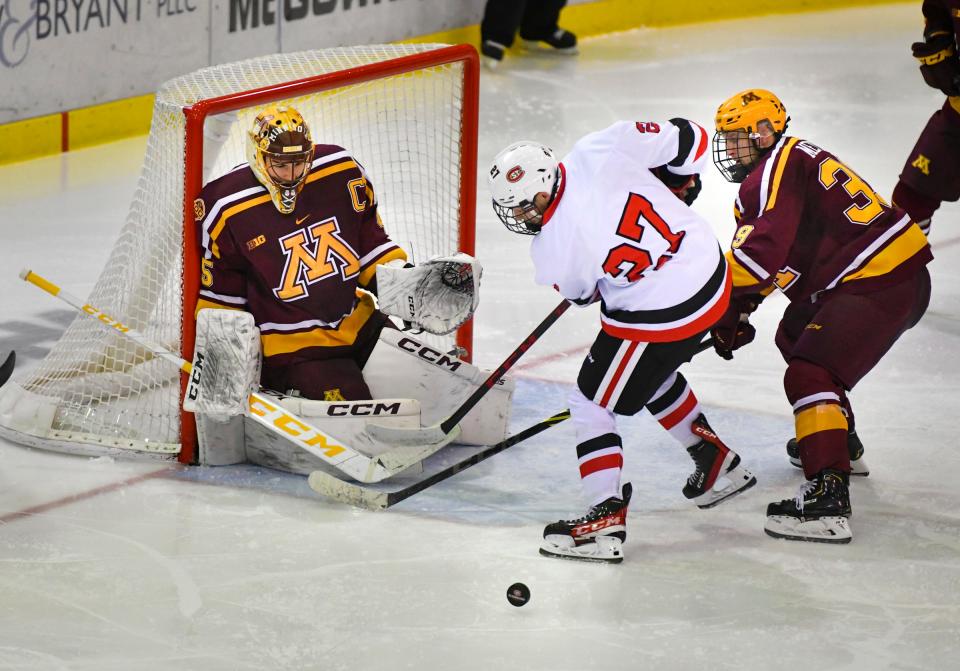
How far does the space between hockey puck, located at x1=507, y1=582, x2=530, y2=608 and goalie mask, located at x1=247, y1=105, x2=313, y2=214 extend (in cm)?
114

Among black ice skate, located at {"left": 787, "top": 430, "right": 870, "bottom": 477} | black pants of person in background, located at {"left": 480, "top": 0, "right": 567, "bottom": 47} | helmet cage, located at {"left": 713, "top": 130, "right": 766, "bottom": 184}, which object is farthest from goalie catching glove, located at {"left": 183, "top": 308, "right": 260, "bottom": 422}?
black pants of person in background, located at {"left": 480, "top": 0, "right": 567, "bottom": 47}

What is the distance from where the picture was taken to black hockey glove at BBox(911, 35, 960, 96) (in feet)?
15.8

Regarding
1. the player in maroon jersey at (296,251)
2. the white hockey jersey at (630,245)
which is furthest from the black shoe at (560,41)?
the white hockey jersey at (630,245)

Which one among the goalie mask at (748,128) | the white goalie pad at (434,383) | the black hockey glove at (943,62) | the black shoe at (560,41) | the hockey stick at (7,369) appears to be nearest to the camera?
the goalie mask at (748,128)

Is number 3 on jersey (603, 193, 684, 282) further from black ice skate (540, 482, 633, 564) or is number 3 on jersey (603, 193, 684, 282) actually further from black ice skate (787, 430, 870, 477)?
black ice skate (787, 430, 870, 477)

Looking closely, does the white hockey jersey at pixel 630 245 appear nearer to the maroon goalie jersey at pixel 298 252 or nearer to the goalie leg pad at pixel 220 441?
the maroon goalie jersey at pixel 298 252

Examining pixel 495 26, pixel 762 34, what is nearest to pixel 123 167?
pixel 495 26

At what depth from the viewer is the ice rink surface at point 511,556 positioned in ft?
9.61

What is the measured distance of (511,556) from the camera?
332 cm

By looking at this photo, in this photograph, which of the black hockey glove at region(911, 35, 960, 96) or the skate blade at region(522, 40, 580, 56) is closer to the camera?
the black hockey glove at region(911, 35, 960, 96)

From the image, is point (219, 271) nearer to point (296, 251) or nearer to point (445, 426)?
point (296, 251)

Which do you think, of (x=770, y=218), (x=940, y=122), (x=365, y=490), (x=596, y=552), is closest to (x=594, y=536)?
(x=596, y=552)

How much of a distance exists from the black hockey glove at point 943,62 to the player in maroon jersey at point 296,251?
76.3 inches

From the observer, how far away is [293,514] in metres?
3.52
